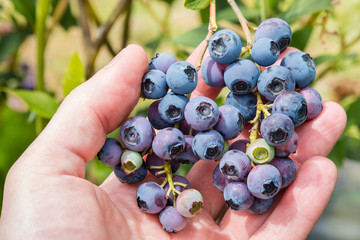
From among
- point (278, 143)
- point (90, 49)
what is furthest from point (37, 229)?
point (90, 49)

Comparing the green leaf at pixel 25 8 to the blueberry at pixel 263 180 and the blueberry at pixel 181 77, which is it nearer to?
the blueberry at pixel 181 77

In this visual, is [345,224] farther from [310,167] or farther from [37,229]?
[37,229]

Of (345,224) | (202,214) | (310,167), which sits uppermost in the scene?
(310,167)

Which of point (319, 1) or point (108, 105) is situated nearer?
point (108, 105)

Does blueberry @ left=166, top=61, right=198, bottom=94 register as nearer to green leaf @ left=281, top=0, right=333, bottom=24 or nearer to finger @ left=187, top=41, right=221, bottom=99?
finger @ left=187, top=41, right=221, bottom=99

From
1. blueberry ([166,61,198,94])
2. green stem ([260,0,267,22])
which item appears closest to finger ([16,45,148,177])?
blueberry ([166,61,198,94])

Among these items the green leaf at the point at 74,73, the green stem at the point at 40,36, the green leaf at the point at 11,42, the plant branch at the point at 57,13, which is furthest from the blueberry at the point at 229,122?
the green leaf at the point at 11,42
